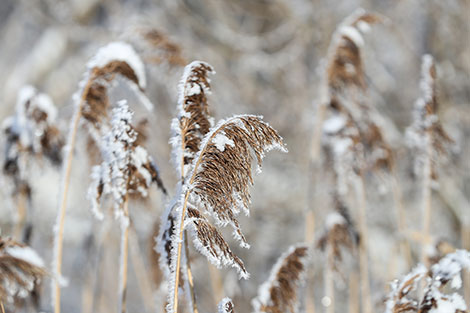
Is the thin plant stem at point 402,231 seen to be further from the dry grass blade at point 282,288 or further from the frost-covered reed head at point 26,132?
the frost-covered reed head at point 26,132

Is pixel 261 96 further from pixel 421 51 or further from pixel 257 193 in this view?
pixel 421 51

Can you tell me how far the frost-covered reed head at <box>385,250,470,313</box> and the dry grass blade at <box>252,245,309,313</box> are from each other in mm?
379

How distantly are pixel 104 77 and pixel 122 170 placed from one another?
376mm

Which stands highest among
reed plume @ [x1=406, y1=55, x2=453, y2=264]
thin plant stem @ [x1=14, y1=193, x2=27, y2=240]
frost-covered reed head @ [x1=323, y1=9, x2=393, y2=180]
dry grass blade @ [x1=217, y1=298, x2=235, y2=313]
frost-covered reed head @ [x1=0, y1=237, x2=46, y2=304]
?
frost-covered reed head @ [x1=323, y1=9, x2=393, y2=180]

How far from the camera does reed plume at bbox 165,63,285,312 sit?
0.91 metres

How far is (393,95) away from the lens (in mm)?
6566

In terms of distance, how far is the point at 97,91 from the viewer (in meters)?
1.42

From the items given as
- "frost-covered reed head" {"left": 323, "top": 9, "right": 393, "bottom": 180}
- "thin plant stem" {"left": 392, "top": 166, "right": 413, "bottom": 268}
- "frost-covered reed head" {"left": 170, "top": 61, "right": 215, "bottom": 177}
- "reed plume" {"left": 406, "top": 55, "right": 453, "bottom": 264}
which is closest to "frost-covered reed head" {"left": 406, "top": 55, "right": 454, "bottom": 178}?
"reed plume" {"left": 406, "top": 55, "right": 453, "bottom": 264}

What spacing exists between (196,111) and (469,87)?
4.98 m

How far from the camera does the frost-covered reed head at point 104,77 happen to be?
1362 mm

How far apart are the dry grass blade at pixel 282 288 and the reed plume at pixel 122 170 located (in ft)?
1.40

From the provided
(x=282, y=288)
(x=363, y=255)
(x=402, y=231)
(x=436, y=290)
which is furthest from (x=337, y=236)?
(x=436, y=290)

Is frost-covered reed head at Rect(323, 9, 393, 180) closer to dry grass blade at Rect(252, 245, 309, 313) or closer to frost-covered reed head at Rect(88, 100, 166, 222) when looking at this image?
dry grass blade at Rect(252, 245, 309, 313)

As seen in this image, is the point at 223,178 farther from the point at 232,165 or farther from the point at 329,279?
the point at 329,279
